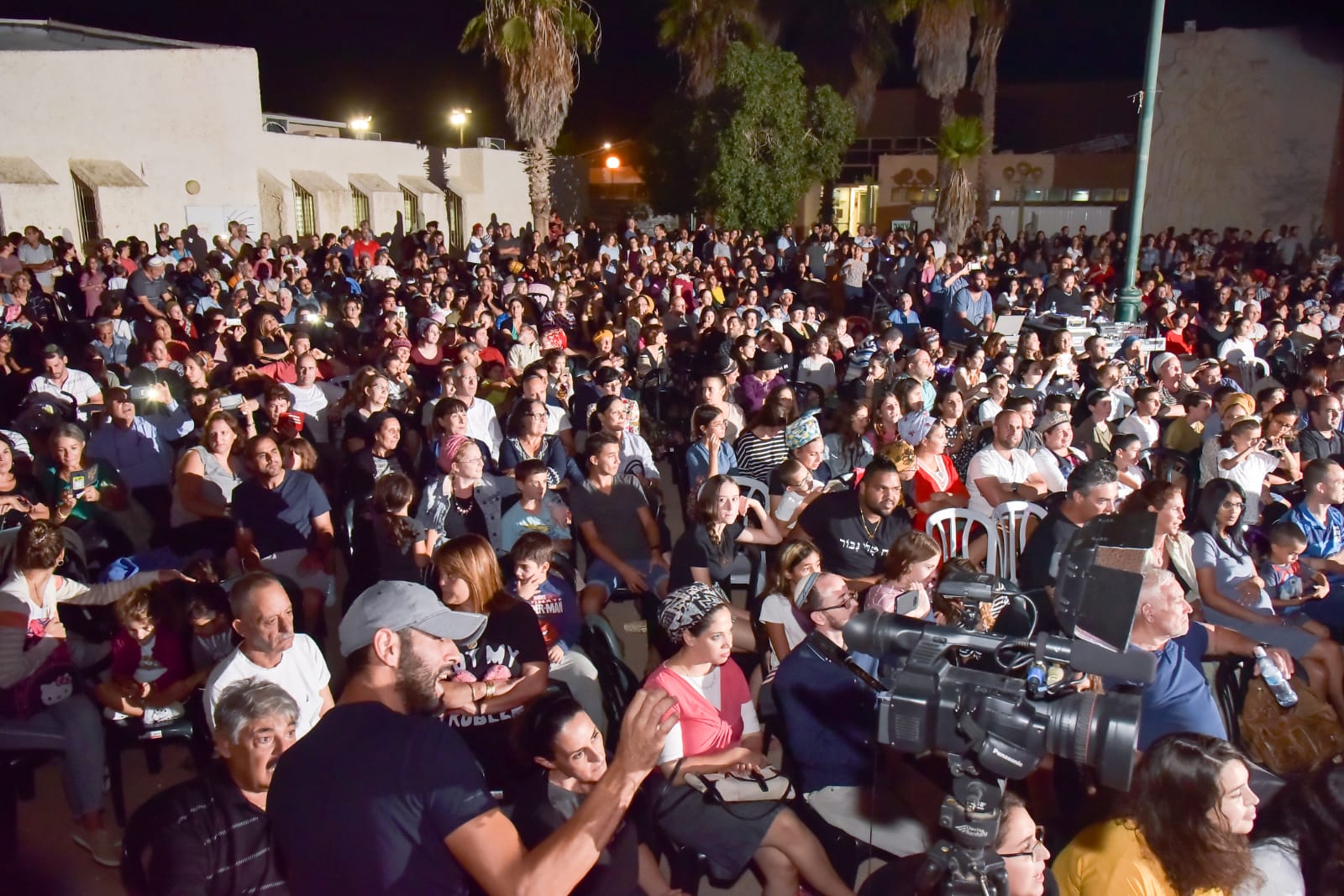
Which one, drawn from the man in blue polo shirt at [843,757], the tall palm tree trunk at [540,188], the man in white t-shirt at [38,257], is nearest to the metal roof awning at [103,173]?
the man in white t-shirt at [38,257]

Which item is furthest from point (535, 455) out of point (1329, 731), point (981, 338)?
point (981, 338)

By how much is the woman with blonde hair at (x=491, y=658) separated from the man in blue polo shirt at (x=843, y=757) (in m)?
0.93

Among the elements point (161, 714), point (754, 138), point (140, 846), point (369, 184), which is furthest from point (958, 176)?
point (140, 846)

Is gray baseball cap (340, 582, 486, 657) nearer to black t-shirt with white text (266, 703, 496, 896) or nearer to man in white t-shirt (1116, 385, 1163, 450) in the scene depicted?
black t-shirt with white text (266, 703, 496, 896)

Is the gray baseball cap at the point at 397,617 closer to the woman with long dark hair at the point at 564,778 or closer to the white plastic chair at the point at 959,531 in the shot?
the woman with long dark hair at the point at 564,778

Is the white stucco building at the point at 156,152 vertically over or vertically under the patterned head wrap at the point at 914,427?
over

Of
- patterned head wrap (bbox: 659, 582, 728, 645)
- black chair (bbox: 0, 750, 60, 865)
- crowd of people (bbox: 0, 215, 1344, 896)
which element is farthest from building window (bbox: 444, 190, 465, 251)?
patterned head wrap (bbox: 659, 582, 728, 645)

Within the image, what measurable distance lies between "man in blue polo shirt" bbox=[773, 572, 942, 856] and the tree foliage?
1821 cm

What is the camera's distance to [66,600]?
4137 millimetres

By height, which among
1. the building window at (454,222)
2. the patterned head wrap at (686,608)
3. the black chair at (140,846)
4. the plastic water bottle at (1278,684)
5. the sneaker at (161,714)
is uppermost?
the building window at (454,222)

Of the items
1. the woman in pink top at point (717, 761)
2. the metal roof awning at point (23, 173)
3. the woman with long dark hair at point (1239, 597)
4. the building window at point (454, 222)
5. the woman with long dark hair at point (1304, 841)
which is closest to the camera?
the woman with long dark hair at point (1304, 841)

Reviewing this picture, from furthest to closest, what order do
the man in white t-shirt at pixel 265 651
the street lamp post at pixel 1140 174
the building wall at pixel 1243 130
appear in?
the building wall at pixel 1243 130 < the street lamp post at pixel 1140 174 < the man in white t-shirt at pixel 265 651

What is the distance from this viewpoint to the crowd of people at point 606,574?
2525 mm

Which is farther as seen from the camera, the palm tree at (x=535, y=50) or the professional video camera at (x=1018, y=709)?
the palm tree at (x=535, y=50)
